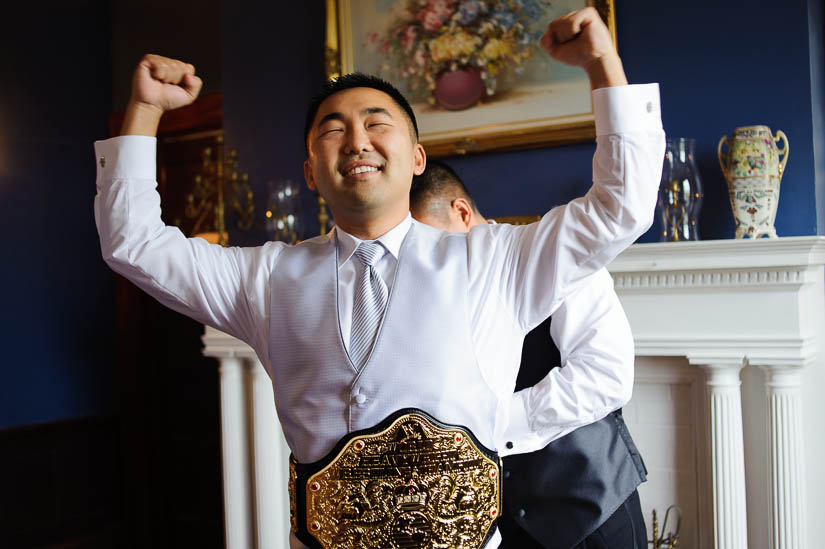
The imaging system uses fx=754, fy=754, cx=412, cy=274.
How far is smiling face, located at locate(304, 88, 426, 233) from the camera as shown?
1.11m

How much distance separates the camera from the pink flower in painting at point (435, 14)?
2836mm

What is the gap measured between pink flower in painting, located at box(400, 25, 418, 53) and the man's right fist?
1858mm

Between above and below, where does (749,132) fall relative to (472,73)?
below

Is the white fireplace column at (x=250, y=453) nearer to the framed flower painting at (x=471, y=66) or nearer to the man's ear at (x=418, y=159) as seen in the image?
the framed flower painting at (x=471, y=66)

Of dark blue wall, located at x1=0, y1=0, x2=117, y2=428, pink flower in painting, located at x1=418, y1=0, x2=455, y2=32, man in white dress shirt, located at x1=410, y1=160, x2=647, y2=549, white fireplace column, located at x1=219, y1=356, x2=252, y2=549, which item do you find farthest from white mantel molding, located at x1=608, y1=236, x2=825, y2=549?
dark blue wall, located at x1=0, y1=0, x2=117, y2=428

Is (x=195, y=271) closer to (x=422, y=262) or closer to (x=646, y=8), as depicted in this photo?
(x=422, y=262)

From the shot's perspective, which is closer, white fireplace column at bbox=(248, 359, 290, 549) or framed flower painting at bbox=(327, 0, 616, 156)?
framed flower painting at bbox=(327, 0, 616, 156)

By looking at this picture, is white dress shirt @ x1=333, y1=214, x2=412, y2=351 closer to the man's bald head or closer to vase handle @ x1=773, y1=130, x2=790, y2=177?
the man's bald head

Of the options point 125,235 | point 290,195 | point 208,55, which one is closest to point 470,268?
point 125,235

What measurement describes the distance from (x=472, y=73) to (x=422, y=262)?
6.10ft

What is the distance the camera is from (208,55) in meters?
4.17

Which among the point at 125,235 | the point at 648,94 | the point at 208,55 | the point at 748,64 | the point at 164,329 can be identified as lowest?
the point at 164,329

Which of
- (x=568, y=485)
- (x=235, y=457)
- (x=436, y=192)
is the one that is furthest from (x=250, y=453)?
(x=568, y=485)

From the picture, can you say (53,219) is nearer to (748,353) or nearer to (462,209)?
(462,209)
